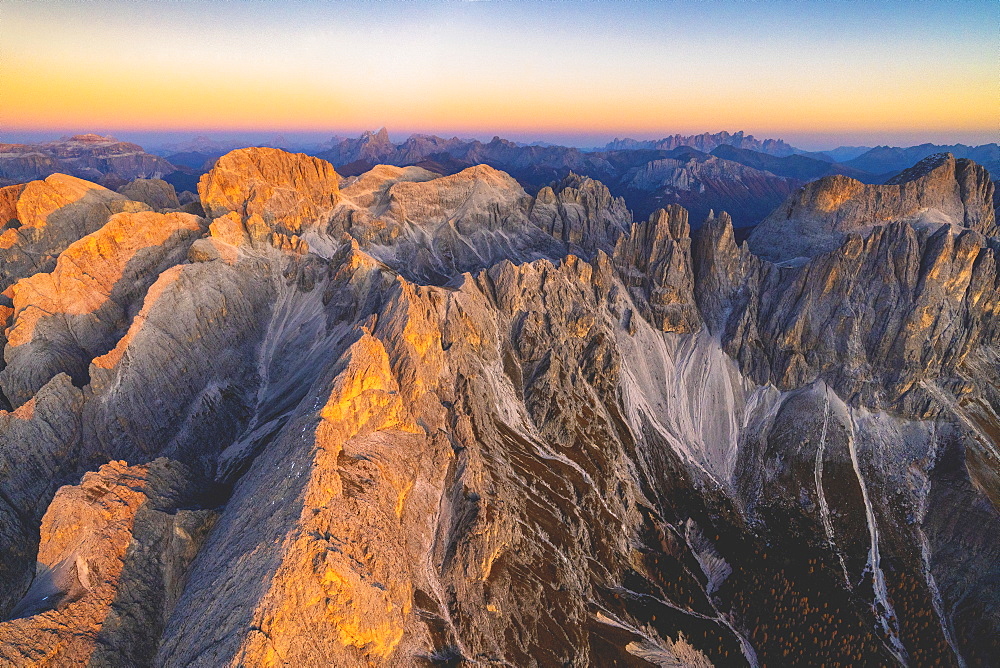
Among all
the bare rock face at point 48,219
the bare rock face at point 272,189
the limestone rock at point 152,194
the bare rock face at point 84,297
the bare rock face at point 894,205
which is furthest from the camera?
the limestone rock at point 152,194

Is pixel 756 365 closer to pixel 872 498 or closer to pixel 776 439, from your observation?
pixel 776 439

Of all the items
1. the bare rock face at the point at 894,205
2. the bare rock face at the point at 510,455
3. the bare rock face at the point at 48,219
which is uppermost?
the bare rock face at the point at 894,205

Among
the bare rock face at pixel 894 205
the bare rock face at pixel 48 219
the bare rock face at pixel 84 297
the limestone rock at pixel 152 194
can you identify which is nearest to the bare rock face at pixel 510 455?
the bare rock face at pixel 84 297

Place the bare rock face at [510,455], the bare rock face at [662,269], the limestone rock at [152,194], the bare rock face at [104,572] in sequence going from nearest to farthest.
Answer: the bare rock face at [104,572]
the bare rock face at [510,455]
the bare rock face at [662,269]
the limestone rock at [152,194]

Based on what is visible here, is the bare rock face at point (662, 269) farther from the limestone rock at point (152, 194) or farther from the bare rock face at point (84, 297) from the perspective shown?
the limestone rock at point (152, 194)

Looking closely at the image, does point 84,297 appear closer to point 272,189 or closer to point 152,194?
point 272,189

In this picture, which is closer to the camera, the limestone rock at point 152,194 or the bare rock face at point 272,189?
the bare rock face at point 272,189

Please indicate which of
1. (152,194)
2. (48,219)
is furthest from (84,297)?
(152,194)

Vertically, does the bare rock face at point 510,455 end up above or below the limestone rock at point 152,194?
below
